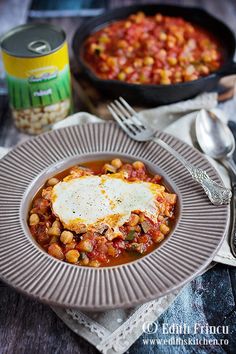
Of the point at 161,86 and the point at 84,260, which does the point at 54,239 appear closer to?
the point at 84,260

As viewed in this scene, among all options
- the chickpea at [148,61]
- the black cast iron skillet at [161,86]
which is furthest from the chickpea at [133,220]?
the chickpea at [148,61]

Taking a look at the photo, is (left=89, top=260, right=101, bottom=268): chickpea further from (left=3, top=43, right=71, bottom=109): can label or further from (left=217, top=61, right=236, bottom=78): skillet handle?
(left=217, top=61, right=236, bottom=78): skillet handle

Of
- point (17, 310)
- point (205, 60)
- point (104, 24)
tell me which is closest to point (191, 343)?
point (17, 310)

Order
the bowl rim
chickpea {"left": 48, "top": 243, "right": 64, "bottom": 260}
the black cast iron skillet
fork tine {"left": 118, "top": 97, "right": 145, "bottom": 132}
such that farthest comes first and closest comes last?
the black cast iron skillet
fork tine {"left": 118, "top": 97, "right": 145, "bottom": 132}
chickpea {"left": 48, "top": 243, "right": 64, "bottom": 260}
the bowl rim

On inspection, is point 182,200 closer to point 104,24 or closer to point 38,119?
point 38,119

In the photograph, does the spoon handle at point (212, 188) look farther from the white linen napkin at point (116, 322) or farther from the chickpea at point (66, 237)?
the chickpea at point (66, 237)

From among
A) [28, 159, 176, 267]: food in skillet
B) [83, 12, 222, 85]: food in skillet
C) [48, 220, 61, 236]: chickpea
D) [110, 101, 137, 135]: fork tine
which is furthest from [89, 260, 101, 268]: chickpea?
[83, 12, 222, 85]: food in skillet

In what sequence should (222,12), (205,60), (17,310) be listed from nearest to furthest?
(17,310) → (205,60) → (222,12)

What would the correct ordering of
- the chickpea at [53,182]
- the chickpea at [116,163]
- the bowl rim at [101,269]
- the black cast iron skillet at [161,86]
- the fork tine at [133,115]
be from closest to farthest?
the bowl rim at [101,269] → the chickpea at [53,182] → the chickpea at [116,163] → the fork tine at [133,115] → the black cast iron skillet at [161,86]
